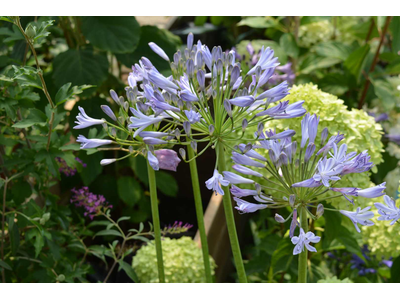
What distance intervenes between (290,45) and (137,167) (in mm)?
690

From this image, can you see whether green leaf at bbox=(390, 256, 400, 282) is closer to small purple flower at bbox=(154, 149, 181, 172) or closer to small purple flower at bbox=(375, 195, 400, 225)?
small purple flower at bbox=(375, 195, 400, 225)

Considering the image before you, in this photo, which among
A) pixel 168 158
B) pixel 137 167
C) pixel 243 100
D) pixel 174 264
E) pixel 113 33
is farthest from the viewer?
pixel 137 167

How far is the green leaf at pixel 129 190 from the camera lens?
1.43 m

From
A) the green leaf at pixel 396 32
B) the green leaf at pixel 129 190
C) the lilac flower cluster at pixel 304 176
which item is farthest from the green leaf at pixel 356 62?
the lilac flower cluster at pixel 304 176

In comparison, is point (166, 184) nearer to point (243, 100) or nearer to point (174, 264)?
point (174, 264)

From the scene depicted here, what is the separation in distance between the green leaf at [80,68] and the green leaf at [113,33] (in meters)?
0.08

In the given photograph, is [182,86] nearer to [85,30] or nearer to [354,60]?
[85,30]

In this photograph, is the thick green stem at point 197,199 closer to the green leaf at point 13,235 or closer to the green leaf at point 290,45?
the green leaf at point 13,235

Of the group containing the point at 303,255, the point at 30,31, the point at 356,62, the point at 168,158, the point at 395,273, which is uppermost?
the point at 356,62

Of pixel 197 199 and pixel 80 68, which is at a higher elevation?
pixel 80 68

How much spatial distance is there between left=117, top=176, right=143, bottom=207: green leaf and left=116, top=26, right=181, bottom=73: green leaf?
1.23ft

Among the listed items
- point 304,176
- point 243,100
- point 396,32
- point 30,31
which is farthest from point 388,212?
point 396,32

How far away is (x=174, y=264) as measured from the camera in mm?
1014

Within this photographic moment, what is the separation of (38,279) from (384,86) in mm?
1138
